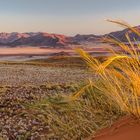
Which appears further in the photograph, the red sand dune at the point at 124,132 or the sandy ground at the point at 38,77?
the sandy ground at the point at 38,77

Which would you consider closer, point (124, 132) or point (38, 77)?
point (124, 132)

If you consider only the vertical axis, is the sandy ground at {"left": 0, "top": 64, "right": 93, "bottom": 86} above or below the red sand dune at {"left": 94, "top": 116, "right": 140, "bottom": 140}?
below

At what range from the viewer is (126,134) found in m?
5.81

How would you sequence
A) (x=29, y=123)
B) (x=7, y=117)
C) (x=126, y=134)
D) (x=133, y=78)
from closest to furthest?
(x=126, y=134)
(x=133, y=78)
(x=29, y=123)
(x=7, y=117)

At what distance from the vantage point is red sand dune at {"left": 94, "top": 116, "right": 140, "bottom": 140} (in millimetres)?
5715

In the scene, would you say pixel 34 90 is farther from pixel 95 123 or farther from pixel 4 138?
pixel 95 123

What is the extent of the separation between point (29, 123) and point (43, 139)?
1467 mm

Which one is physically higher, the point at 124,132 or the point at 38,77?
the point at 124,132

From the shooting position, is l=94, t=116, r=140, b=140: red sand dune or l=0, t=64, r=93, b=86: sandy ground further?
l=0, t=64, r=93, b=86: sandy ground

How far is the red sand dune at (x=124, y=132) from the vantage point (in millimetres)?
5715

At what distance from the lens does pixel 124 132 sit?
235 inches

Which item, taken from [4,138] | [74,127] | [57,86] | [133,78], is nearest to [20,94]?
[57,86]

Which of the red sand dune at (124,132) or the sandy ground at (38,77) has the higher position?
the red sand dune at (124,132)

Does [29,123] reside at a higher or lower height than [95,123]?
lower
